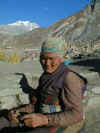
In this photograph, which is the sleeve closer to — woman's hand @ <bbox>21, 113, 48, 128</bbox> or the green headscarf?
woman's hand @ <bbox>21, 113, 48, 128</bbox>

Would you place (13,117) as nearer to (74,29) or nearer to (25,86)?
(25,86)

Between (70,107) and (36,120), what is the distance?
29cm

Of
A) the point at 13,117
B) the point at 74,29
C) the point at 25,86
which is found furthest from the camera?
the point at 74,29

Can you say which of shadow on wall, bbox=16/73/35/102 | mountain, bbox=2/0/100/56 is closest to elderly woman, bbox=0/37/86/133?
shadow on wall, bbox=16/73/35/102

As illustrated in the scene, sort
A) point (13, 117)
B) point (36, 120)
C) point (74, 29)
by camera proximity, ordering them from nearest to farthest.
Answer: point (36, 120) < point (13, 117) < point (74, 29)

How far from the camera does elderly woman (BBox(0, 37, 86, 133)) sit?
167 centimetres

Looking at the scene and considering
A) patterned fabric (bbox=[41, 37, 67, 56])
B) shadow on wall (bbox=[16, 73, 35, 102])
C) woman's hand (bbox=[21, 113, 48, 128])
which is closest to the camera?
woman's hand (bbox=[21, 113, 48, 128])

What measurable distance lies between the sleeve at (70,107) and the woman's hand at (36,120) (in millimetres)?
41

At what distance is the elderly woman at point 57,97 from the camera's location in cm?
167

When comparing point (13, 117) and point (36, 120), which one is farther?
point (13, 117)

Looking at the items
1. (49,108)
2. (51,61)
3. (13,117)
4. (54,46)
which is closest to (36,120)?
(49,108)

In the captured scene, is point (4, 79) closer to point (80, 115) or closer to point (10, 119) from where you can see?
point (10, 119)

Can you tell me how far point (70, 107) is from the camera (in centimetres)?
169

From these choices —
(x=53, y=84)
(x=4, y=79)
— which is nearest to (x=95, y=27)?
(x=4, y=79)
